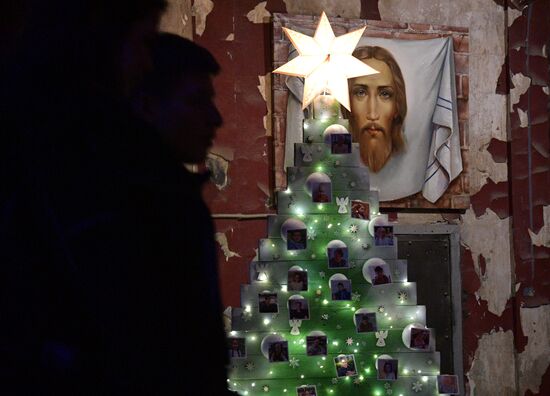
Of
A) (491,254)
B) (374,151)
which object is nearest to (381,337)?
(374,151)

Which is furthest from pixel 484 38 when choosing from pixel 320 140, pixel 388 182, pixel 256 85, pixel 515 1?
pixel 320 140

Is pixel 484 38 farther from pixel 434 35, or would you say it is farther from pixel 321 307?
pixel 321 307

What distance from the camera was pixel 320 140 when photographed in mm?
4105

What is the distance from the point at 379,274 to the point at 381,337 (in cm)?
31

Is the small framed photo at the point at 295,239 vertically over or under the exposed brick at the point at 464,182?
under

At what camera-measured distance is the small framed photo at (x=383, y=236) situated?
4.09 metres

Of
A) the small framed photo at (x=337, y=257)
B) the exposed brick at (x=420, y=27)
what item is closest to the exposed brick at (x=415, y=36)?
the exposed brick at (x=420, y=27)

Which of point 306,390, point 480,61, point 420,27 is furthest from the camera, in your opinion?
point 480,61

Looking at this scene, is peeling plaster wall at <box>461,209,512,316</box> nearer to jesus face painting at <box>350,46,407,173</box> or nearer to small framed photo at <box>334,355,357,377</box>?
jesus face painting at <box>350,46,407,173</box>

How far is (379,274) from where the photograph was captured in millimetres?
4031

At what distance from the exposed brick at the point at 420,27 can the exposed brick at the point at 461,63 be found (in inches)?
10.9

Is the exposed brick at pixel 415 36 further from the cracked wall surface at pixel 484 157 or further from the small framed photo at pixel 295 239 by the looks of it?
the small framed photo at pixel 295 239

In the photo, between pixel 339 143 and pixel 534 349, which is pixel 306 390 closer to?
pixel 339 143

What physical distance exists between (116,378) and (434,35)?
17.7 feet
